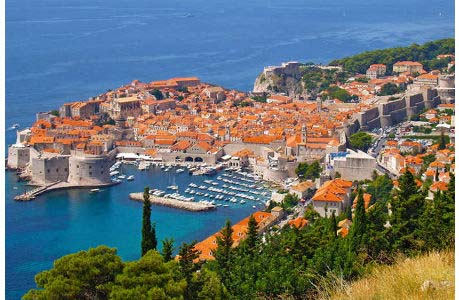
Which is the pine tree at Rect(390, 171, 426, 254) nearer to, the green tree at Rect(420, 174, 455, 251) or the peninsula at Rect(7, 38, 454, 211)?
the green tree at Rect(420, 174, 455, 251)

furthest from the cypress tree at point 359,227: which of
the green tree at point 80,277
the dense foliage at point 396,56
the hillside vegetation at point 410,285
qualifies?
the dense foliage at point 396,56

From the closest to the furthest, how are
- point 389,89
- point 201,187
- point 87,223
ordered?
point 87,223 < point 201,187 < point 389,89

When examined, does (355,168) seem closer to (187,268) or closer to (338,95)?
(338,95)

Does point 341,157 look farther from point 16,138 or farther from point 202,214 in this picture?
point 16,138

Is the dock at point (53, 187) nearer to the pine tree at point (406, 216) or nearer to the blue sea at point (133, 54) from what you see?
the blue sea at point (133, 54)

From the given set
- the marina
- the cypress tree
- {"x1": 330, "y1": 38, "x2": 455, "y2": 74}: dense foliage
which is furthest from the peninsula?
the cypress tree

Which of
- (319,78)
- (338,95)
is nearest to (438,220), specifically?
(338,95)

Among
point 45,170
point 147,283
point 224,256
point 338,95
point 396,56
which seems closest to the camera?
point 147,283
